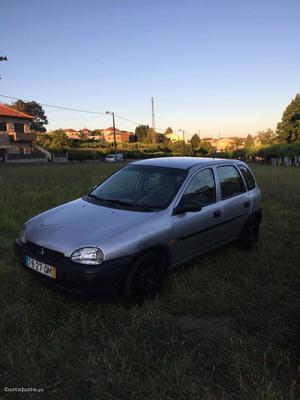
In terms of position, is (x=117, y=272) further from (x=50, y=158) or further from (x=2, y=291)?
(x=50, y=158)

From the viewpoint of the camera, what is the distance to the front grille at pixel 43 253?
323 cm

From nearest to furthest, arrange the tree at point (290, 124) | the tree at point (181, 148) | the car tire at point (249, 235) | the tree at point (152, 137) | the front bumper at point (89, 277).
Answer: the front bumper at point (89, 277) → the car tire at point (249, 235) → the tree at point (290, 124) → the tree at point (181, 148) → the tree at point (152, 137)

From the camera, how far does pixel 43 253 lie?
11.0 ft

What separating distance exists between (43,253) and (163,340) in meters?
1.49

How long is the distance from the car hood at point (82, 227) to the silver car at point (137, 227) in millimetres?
10

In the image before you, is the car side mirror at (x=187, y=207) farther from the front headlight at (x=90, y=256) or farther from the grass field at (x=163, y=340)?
the front headlight at (x=90, y=256)

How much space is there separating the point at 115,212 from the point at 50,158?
162 ft

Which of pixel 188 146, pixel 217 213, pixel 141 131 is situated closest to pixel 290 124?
pixel 188 146

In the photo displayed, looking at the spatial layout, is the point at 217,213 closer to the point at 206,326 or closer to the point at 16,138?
the point at 206,326

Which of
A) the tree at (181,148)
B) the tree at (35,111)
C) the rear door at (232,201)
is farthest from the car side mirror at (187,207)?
the tree at (35,111)

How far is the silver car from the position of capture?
10.4 feet

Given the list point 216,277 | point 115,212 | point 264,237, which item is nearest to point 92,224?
point 115,212

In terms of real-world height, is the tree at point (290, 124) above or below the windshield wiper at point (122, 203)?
above

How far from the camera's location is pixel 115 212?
12.3 ft
